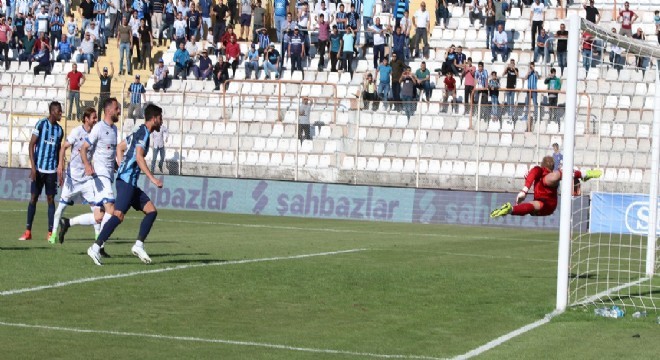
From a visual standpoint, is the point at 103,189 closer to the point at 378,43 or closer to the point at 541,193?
the point at 541,193

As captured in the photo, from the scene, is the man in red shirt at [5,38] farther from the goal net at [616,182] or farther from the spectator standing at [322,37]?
the goal net at [616,182]

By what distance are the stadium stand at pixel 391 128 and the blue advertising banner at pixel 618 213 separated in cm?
173

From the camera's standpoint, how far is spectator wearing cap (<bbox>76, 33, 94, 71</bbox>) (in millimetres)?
45094

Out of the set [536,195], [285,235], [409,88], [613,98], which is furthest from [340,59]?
[536,195]

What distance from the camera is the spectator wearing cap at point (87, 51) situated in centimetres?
4509

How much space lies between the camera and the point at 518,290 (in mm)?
15547

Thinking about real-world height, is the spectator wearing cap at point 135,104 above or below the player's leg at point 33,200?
above

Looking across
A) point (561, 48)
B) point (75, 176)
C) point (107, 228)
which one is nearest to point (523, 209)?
point (107, 228)

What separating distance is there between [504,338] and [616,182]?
2258cm

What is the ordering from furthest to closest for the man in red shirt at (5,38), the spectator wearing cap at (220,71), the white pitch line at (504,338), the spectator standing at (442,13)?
the man in red shirt at (5,38) < the spectator standing at (442,13) < the spectator wearing cap at (220,71) < the white pitch line at (504,338)

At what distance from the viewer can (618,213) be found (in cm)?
3098

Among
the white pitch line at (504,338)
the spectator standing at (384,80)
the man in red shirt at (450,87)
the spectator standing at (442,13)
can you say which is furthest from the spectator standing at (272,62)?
the white pitch line at (504,338)

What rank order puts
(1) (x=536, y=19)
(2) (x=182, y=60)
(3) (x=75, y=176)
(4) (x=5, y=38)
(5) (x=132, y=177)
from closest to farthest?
(5) (x=132, y=177)
(3) (x=75, y=176)
(1) (x=536, y=19)
(2) (x=182, y=60)
(4) (x=5, y=38)

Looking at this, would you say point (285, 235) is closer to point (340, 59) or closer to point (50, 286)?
point (50, 286)
